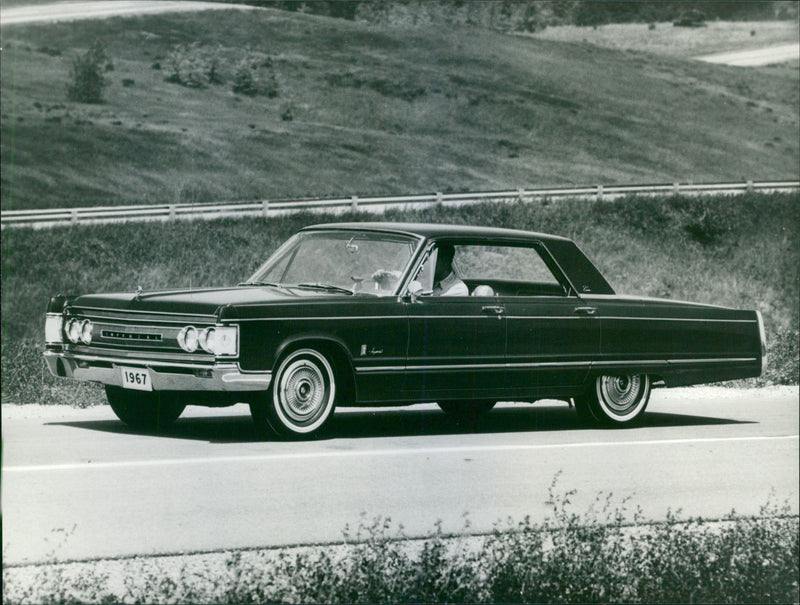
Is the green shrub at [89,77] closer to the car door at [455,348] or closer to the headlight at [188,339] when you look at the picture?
the car door at [455,348]

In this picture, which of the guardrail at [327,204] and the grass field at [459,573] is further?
the guardrail at [327,204]

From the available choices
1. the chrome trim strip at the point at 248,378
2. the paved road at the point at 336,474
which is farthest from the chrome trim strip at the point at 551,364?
the chrome trim strip at the point at 248,378

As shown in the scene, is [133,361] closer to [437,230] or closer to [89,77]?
[437,230]

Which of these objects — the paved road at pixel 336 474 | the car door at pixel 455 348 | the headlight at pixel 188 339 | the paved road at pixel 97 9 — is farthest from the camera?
the paved road at pixel 97 9

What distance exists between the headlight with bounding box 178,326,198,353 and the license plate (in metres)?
0.29

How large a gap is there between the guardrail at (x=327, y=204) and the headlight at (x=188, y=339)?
12036 millimetres

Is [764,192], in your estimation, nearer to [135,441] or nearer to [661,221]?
[661,221]

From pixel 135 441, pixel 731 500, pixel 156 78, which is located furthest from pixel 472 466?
pixel 156 78

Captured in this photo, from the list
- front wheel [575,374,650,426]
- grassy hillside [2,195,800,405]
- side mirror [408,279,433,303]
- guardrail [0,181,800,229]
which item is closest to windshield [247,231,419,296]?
side mirror [408,279,433,303]

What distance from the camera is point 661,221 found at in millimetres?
21297

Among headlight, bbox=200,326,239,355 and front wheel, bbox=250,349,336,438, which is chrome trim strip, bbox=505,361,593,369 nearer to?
front wheel, bbox=250,349,336,438

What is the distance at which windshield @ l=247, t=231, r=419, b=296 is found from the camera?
8.07 m

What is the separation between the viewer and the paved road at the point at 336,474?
18.0ft

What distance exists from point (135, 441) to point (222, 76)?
14.5 metres
